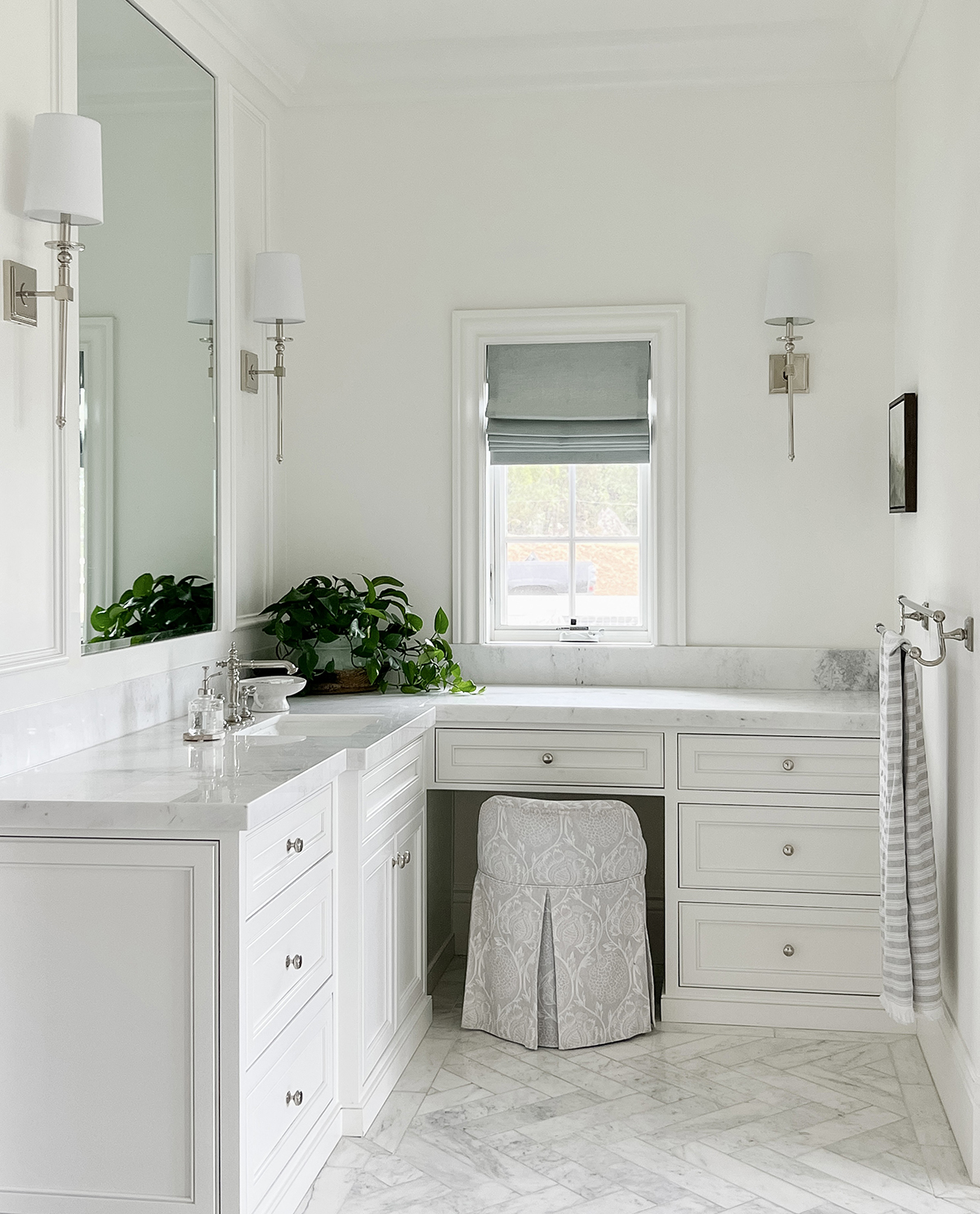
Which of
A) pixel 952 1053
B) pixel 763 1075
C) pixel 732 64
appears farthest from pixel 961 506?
pixel 732 64

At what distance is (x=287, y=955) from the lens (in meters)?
2.12

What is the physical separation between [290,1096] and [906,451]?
2192 millimetres

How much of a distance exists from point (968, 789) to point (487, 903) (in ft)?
4.18

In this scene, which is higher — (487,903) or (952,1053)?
(487,903)

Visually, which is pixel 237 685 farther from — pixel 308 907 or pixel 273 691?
pixel 308 907

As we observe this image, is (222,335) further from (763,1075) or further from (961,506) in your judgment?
(763,1075)

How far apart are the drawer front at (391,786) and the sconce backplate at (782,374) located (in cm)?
154

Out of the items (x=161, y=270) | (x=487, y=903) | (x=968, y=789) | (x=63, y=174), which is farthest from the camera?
(x=487, y=903)

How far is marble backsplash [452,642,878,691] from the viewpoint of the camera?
3467 mm

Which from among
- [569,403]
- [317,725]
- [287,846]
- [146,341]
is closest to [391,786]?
[317,725]

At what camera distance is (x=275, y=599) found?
144 inches

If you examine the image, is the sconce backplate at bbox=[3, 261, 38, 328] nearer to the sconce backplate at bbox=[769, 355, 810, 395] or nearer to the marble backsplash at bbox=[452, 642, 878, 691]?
the marble backsplash at bbox=[452, 642, 878, 691]

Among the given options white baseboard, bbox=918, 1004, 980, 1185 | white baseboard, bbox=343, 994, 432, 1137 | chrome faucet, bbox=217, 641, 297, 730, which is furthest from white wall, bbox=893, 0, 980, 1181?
chrome faucet, bbox=217, 641, 297, 730

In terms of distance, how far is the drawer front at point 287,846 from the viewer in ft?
6.38
